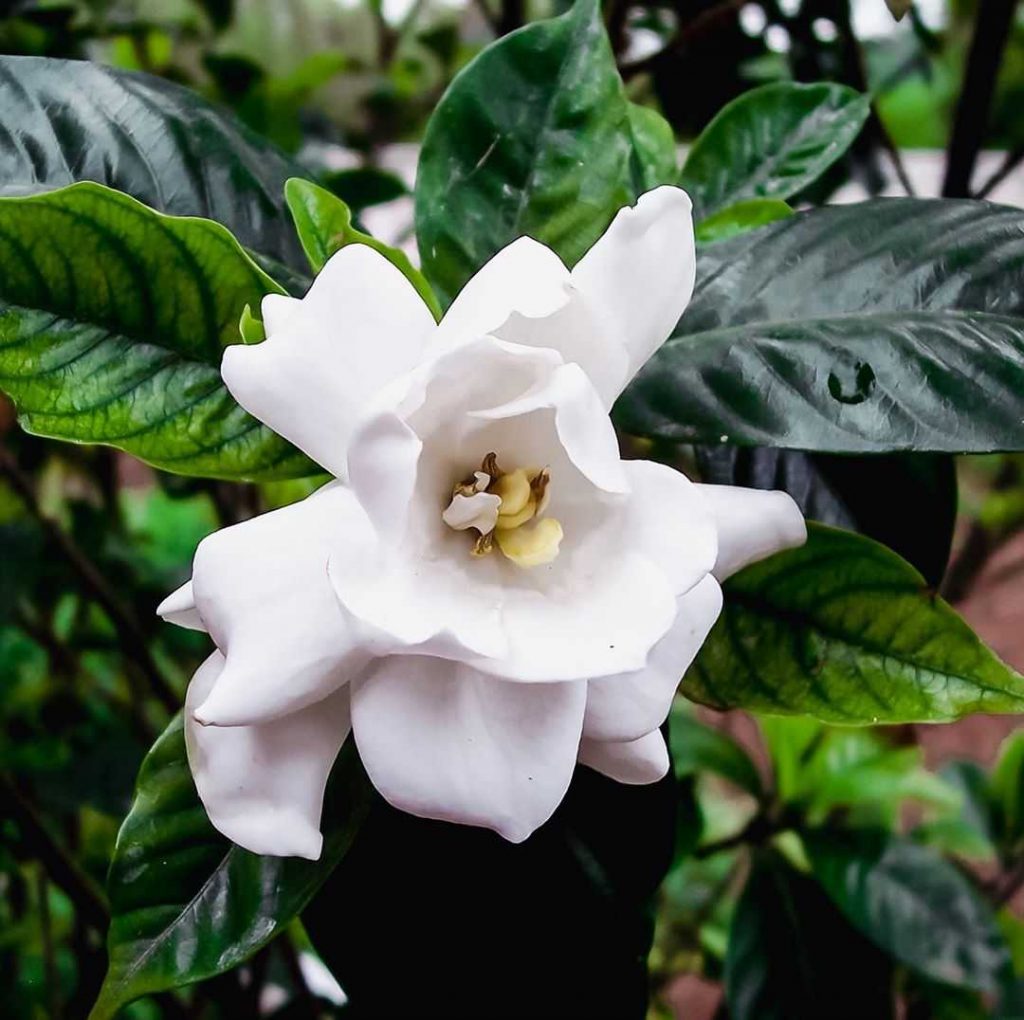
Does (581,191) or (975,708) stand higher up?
(581,191)

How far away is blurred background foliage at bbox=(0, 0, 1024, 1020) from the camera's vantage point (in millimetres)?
A: 1020

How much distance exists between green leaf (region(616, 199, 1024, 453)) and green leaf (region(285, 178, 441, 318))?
13cm

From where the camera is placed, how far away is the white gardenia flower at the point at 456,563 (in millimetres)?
359

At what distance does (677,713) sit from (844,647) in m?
0.84

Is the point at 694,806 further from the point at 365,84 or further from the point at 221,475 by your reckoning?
the point at 365,84

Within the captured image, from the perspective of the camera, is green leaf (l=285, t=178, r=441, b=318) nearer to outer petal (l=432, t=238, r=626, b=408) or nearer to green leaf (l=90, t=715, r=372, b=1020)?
outer petal (l=432, t=238, r=626, b=408)

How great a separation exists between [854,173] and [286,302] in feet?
3.74

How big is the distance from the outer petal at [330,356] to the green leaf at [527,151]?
0.13 meters

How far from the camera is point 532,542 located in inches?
16.2

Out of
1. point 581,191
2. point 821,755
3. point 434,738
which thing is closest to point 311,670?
point 434,738

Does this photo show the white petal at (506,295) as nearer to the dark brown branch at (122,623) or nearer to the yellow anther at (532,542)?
the yellow anther at (532,542)

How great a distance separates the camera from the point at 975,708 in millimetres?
457

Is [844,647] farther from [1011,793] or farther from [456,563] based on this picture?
[1011,793]

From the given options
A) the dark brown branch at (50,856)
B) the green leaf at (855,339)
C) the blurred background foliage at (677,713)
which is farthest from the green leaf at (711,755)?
the green leaf at (855,339)
